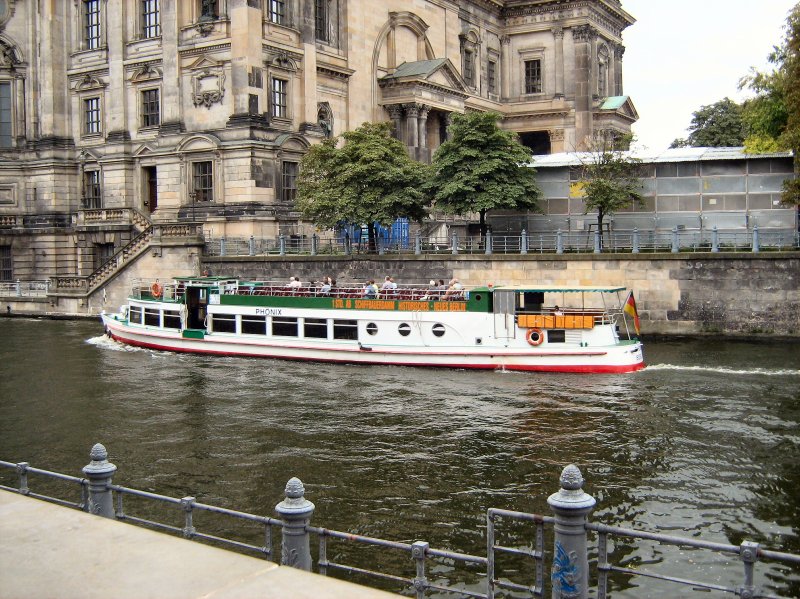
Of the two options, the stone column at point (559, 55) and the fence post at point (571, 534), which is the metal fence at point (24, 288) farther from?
the fence post at point (571, 534)

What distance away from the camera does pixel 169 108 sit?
5431 centimetres

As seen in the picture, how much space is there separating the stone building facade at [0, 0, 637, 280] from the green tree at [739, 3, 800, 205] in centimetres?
2083

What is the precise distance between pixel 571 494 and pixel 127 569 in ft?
14.9

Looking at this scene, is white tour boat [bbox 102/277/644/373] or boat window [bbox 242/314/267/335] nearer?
white tour boat [bbox 102/277/644/373]

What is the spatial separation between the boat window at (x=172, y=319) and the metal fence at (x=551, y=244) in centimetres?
914

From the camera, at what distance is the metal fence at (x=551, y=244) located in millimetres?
39656

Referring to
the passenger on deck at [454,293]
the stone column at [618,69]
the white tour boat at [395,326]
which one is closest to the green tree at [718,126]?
the stone column at [618,69]

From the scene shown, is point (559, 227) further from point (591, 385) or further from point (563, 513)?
point (563, 513)

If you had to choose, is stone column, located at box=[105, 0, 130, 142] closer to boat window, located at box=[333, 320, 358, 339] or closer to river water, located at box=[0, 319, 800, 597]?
river water, located at box=[0, 319, 800, 597]

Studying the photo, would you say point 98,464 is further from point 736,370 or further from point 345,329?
point 345,329

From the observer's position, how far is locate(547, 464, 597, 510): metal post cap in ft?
30.3

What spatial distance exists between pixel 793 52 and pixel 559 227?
43.0 feet

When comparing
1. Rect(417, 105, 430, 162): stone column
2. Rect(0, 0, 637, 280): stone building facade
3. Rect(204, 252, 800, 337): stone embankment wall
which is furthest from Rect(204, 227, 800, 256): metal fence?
Rect(417, 105, 430, 162): stone column

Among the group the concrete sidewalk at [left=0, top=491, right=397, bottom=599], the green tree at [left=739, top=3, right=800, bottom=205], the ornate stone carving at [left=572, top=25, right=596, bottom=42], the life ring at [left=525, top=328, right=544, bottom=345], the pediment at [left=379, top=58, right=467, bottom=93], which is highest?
the ornate stone carving at [left=572, top=25, right=596, bottom=42]
